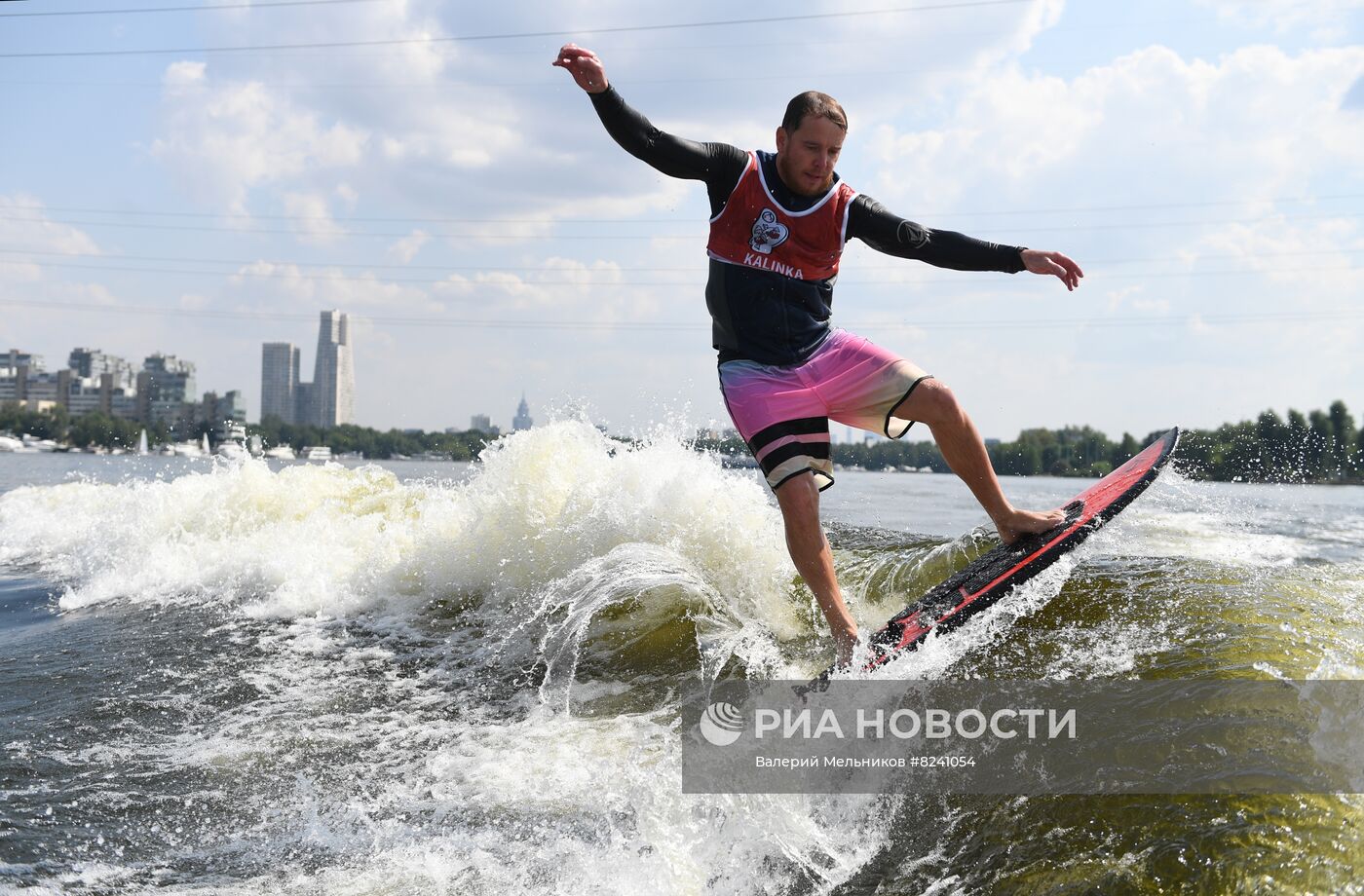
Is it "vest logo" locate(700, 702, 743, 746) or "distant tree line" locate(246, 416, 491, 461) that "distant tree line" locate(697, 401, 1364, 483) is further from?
"distant tree line" locate(246, 416, 491, 461)

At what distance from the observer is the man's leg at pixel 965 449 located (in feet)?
Result: 12.9

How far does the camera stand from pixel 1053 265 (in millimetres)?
4172

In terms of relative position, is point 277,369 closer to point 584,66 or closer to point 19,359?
point 19,359

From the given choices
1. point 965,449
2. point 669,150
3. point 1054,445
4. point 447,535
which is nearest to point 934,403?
point 965,449

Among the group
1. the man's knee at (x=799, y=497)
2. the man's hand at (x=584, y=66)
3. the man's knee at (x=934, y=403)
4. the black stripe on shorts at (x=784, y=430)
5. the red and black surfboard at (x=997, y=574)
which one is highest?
the man's hand at (x=584, y=66)

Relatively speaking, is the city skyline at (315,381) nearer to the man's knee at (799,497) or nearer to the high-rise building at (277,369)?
the high-rise building at (277,369)

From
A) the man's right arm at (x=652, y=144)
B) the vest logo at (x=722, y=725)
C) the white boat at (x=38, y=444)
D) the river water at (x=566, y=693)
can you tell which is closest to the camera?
A: the river water at (x=566, y=693)

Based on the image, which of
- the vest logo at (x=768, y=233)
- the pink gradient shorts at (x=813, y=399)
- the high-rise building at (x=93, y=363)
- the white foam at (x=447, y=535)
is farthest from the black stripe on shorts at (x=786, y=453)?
the high-rise building at (x=93, y=363)

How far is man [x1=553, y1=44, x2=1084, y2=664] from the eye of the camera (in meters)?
3.88

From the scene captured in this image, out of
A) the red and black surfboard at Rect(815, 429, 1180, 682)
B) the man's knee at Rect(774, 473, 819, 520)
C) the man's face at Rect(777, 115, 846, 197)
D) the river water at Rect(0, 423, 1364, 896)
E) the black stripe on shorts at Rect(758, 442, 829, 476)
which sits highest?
the man's face at Rect(777, 115, 846, 197)

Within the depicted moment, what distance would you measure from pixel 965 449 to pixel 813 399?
0.69 meters

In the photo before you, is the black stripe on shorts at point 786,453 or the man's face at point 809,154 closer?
the man's face at point 809,154

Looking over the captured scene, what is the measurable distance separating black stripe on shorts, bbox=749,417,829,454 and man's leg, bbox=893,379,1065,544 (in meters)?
0.36

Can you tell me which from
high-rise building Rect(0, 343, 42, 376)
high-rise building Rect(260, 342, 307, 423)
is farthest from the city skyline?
high-rise building Rect(0, 343, 42, 376)
